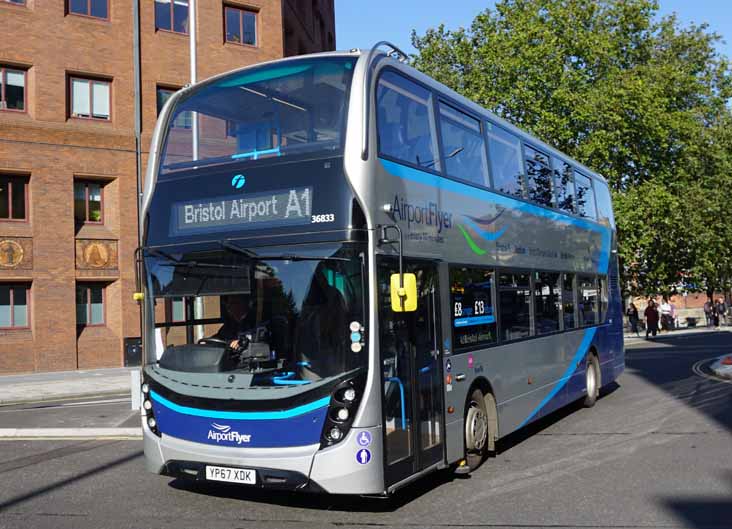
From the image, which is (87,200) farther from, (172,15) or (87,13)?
(172,15)

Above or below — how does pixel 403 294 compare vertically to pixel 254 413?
above

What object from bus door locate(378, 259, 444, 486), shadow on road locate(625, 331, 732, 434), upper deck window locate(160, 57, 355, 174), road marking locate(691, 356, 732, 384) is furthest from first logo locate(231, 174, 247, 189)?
road marking locate(691, 356, 732, 384)

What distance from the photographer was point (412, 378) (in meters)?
7.30

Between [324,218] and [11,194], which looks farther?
[11,194]

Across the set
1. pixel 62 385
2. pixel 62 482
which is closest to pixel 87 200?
pixel 62 385

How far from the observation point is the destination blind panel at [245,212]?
6.90 m

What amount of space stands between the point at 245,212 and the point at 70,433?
21.6ft

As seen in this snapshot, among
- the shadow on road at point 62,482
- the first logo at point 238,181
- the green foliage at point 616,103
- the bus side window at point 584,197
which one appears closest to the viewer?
the first logo at point 238,181

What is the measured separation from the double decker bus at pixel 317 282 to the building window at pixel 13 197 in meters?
20.2

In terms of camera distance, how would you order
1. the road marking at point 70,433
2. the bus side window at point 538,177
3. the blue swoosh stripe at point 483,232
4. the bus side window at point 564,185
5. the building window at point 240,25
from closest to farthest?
the blue swoosh stripe at point 483,232, the bus side window at point 538,177, the road marking at point 70,433, the bus side window at point 564,185, the building window at point 240,25

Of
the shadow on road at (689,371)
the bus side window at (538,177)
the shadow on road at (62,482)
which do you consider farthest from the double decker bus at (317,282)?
the shadow on road at (689,371)

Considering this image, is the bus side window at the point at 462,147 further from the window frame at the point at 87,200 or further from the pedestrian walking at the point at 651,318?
the pedestrian walking at the point at 651,318

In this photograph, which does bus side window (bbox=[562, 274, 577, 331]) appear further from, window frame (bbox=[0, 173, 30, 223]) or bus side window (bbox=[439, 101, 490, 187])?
window frame (bbox=[0, 173, 30, 223])

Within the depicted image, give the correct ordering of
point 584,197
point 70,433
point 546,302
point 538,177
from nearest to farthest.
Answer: point 546,302 < point 538,177 < point 70,433 < point 584,197
